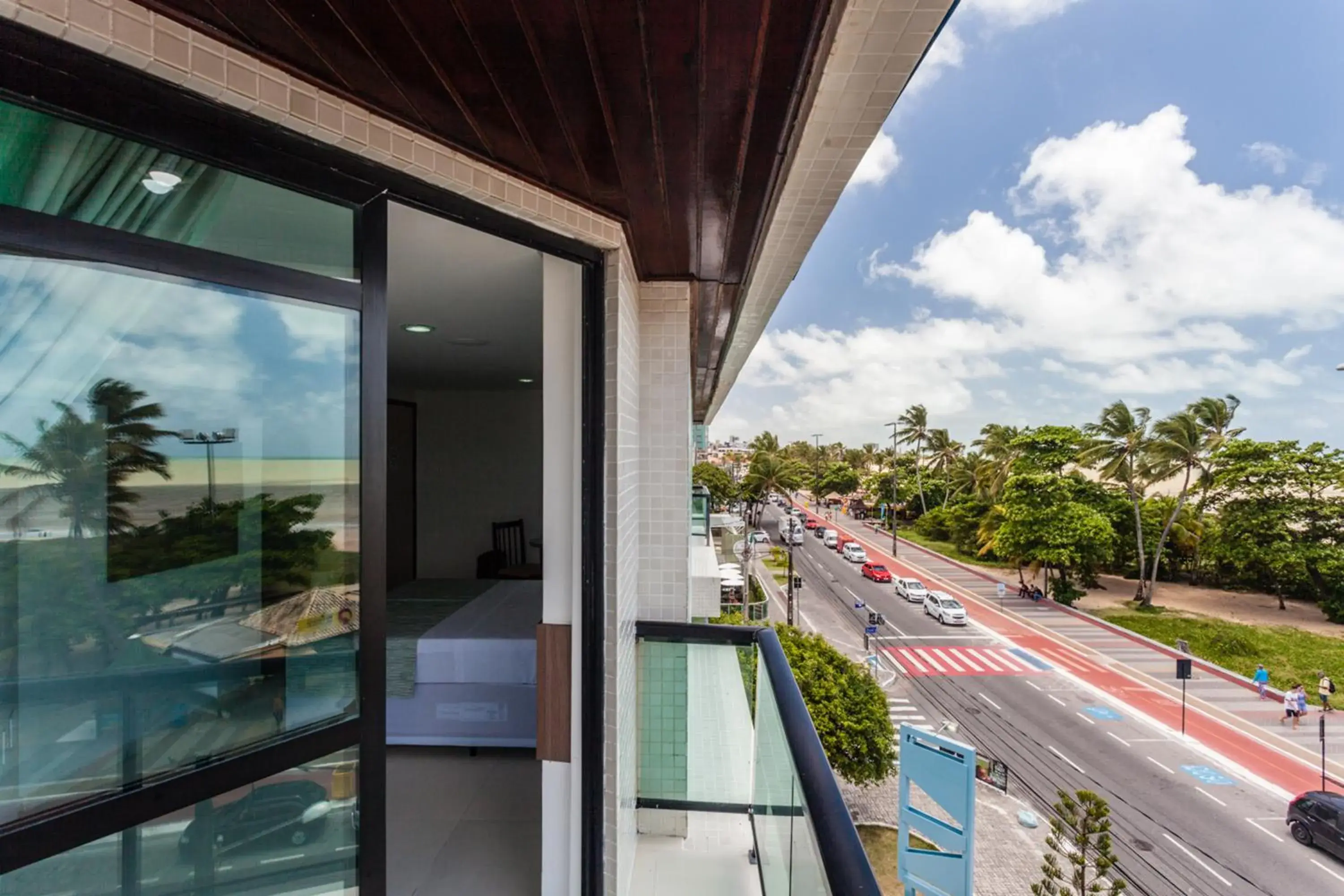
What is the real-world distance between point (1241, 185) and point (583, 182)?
73.5m

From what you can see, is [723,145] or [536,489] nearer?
[723,145]

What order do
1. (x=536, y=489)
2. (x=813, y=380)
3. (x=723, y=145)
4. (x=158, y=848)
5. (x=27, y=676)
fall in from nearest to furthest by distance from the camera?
(x=27, y=676)
(x=158, y=848)
(x=723, y=145)
(x=536, y=489)
(x=813, y=380)

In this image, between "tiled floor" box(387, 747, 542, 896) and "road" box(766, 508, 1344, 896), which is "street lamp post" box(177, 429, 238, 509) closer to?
"tiled floor" box(387, 747, 542, 896)

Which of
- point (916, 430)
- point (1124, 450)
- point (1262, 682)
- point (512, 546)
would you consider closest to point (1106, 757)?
point (1262, 682)

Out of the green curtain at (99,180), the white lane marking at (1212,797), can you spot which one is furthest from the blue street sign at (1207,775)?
the green curtain at (99,180)

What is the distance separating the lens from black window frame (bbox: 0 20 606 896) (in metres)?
0.83

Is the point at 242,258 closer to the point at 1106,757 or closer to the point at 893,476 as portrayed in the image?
the point at 1106,757

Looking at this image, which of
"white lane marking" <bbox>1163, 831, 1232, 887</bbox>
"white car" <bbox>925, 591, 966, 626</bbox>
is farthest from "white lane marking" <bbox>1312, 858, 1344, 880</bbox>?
"white car" <bbox>925, 591, 966, 626</bbox>

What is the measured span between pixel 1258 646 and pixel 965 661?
923 cm

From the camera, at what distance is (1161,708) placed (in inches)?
619

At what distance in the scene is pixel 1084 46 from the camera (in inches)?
2076

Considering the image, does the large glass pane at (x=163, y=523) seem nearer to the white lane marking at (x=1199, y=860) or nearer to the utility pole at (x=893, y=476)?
the white lane marking at (x=1199, y=860)

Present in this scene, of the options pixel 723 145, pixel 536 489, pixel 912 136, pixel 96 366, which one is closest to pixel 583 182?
pixel 723 145

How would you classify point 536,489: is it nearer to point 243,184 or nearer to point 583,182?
point 583,182
